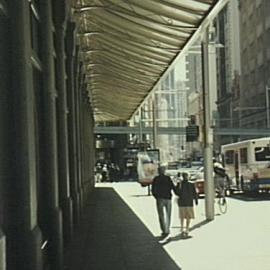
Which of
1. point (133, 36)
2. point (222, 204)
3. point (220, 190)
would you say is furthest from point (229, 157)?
point (133, 36)

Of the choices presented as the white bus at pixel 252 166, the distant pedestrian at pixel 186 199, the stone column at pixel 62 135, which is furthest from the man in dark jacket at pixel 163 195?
the white bus at pixel 252 166

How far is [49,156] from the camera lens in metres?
14.5

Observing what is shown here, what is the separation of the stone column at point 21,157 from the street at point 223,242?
4.11 m

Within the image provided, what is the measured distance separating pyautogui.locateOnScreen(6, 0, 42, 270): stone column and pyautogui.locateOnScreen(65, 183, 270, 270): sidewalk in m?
3.89

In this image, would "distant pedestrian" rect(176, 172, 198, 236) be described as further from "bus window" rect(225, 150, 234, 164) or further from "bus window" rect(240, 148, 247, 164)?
"bus window" rect(225, 150, 234, 164)

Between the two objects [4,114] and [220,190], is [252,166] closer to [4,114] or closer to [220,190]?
[220,190]

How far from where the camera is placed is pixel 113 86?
136ft

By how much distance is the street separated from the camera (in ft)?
43.7

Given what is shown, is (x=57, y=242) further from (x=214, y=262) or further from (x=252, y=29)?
(x=252, y=29)

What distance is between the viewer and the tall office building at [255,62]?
9225 cm

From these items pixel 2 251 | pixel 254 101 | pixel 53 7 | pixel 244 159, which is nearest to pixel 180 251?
pixel 53 7

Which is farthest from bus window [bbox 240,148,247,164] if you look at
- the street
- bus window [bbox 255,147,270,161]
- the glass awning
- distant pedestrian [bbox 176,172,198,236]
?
distant pedestrian [bbox 176,172,198,236]

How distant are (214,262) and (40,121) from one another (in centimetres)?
412

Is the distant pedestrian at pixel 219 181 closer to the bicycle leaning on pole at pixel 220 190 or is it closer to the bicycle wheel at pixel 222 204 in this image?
the bicycle leaning on pole at pixel 220 190
